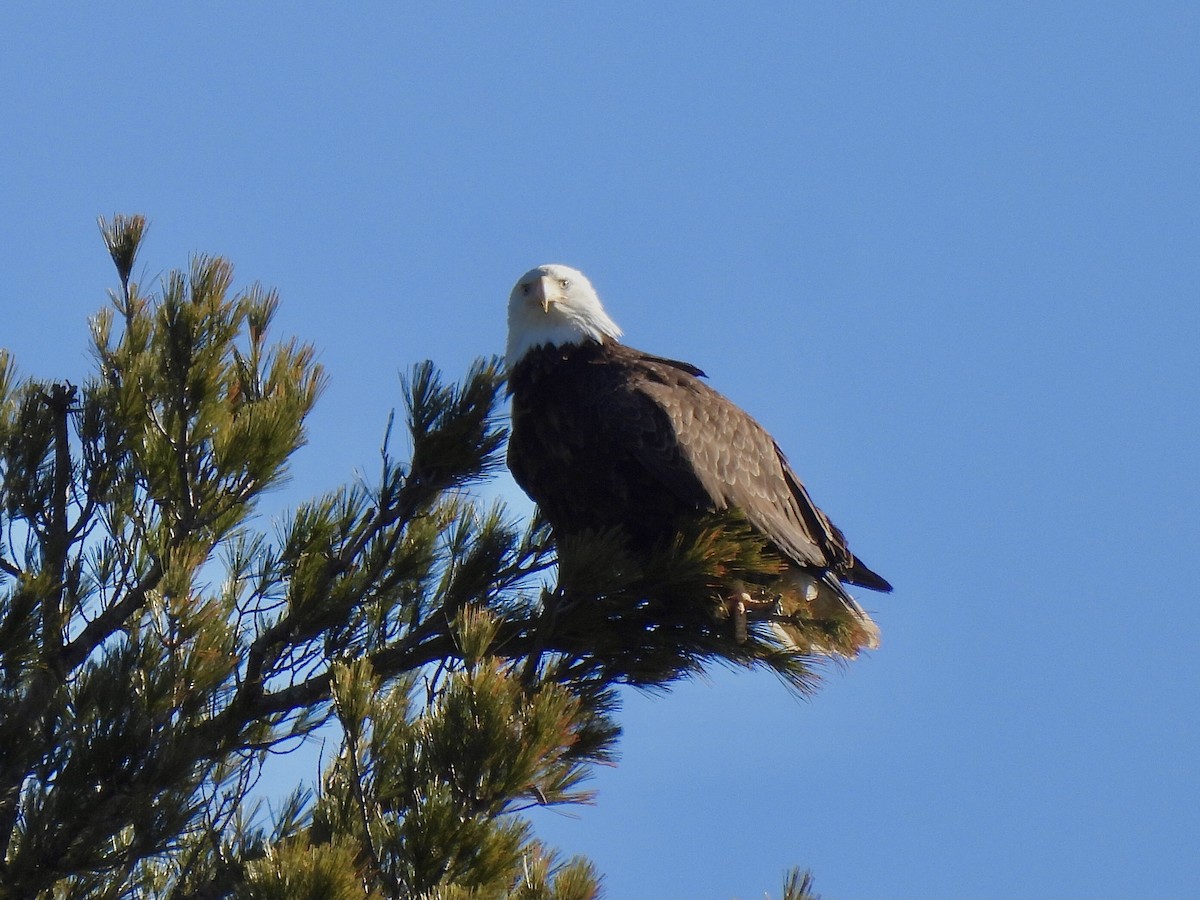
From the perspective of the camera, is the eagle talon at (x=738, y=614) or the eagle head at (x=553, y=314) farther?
the eagle head at (x=553, y=314)

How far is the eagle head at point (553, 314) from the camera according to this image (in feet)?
17.3

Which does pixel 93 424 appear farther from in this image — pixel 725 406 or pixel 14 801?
pixel 725 406

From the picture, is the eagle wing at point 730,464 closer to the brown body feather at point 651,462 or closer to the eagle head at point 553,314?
the brown body feather at point 651,462

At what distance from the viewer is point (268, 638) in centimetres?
399

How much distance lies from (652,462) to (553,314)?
2.95 ft

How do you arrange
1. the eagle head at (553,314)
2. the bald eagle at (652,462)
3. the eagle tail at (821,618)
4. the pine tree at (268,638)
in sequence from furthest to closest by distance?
the eagle head at (553,314) → the bald eagle at (652,462) → the eagle tail at (821,618) → the pine tree at (268,638)

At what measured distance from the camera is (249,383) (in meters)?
4.22

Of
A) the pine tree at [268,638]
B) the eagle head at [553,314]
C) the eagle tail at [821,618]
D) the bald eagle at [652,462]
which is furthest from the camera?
the eagle head at [553,314]

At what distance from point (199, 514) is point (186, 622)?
1.31ft

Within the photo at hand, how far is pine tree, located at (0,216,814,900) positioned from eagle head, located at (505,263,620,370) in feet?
2.91

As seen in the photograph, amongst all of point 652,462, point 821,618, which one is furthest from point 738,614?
point 821,618

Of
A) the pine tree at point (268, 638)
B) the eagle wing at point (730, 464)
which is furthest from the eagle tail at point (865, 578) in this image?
the pine tree at point (268, 638)

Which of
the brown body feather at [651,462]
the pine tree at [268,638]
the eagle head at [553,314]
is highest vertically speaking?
the eagle head at [553,314]

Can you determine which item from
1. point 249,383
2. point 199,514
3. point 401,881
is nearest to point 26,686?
point 199,514
